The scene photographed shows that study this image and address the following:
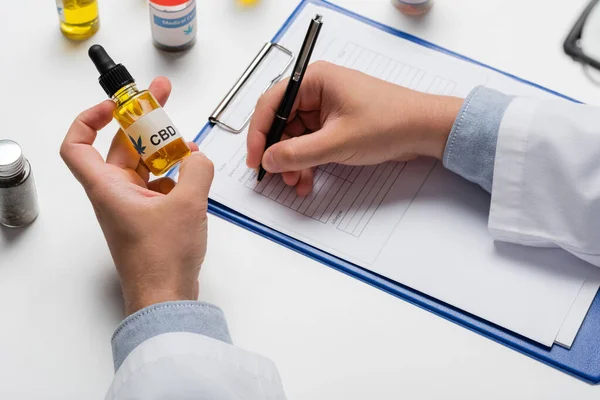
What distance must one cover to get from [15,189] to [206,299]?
0.75 ft

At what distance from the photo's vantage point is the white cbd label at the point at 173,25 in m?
0.97

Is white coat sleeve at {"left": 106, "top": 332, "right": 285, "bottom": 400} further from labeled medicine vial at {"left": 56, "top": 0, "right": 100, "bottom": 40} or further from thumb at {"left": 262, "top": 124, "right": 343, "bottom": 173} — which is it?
labeled medicine vial at {"left": 56, "top": 0, "right": 100, "bottom": 40}

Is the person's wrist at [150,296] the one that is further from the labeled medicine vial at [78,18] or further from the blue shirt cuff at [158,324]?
the labeled medicine vial at [78,18]

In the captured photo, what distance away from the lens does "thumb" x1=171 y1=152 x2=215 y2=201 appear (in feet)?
2.52

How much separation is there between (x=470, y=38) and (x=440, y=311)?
1.32ft

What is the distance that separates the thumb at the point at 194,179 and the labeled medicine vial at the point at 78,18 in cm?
32

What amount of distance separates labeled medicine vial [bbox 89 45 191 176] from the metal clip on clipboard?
13 cm

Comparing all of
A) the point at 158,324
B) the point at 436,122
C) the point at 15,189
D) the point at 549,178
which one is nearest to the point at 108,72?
the point at 15,189

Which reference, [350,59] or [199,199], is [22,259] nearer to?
[199,199]

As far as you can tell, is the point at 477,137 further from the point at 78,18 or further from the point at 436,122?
the point at 78,18

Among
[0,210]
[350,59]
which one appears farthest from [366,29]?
[0,210]

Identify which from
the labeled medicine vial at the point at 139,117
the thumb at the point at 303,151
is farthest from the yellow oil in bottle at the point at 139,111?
the thumb at the point at 303,151

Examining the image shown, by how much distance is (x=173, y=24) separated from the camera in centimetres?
98

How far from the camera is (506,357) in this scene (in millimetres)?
828
